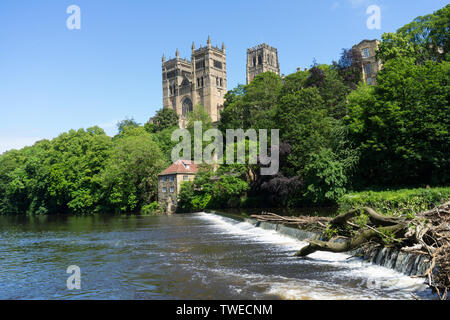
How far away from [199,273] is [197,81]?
128315 mm

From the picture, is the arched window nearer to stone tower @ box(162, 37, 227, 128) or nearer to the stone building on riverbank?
stone tower @ box(162, 37, 227, 128)

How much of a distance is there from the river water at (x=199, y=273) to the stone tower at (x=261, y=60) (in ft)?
424

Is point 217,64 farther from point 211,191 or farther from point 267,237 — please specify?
point 267,237

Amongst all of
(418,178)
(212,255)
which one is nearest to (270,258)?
(212,255)

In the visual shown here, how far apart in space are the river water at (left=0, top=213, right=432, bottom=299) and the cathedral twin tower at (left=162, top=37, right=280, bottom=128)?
105013 millimetres

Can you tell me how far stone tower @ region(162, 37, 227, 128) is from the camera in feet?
433

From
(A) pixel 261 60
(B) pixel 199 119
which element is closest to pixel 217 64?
(A) pixel 261 60

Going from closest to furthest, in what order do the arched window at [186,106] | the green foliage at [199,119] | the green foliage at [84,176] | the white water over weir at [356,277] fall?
the white water over weir at [356,277], the green foliage at [84,176], the green foliage at [199,119], the arched window at [186,106]

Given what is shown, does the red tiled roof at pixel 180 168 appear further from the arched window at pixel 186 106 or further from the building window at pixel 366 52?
the arched window at pixel 186 106

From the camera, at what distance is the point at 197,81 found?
136625 millimetres

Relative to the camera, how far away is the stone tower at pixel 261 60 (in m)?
143

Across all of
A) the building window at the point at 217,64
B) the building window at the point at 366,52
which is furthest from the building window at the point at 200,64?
the building window at the point at 366,52

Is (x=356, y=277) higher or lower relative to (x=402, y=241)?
lower
